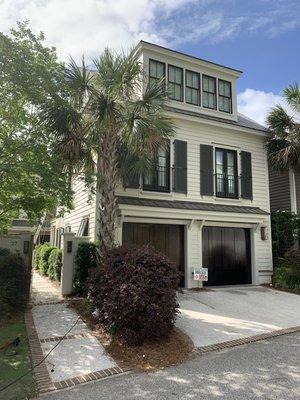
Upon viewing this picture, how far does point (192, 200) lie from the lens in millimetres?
13000

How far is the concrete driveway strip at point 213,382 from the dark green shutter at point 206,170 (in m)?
7.91

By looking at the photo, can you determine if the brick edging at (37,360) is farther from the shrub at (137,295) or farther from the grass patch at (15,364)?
the shrub at (137,295)

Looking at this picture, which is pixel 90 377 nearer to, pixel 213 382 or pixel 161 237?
pixel 213 382

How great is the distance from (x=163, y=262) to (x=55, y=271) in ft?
24.8

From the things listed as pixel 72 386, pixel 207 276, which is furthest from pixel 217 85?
pixel 72 386

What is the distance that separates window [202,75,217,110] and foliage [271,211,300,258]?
556 cm

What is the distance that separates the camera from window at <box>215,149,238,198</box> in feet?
45.3

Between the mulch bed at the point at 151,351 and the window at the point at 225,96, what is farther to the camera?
the window at the point at 225,96

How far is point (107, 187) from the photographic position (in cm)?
945

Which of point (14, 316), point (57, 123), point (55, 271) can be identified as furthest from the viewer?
point (55, 271)

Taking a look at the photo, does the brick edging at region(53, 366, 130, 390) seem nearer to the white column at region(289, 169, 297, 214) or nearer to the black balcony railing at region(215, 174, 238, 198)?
the black balcony railing at region(215, 174, 238, 198)

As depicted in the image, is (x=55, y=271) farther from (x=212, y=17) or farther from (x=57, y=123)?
(x=212, y=17)

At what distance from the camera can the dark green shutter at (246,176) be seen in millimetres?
14116

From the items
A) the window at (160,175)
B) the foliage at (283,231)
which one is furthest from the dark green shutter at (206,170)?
the foliage at (283,231)
